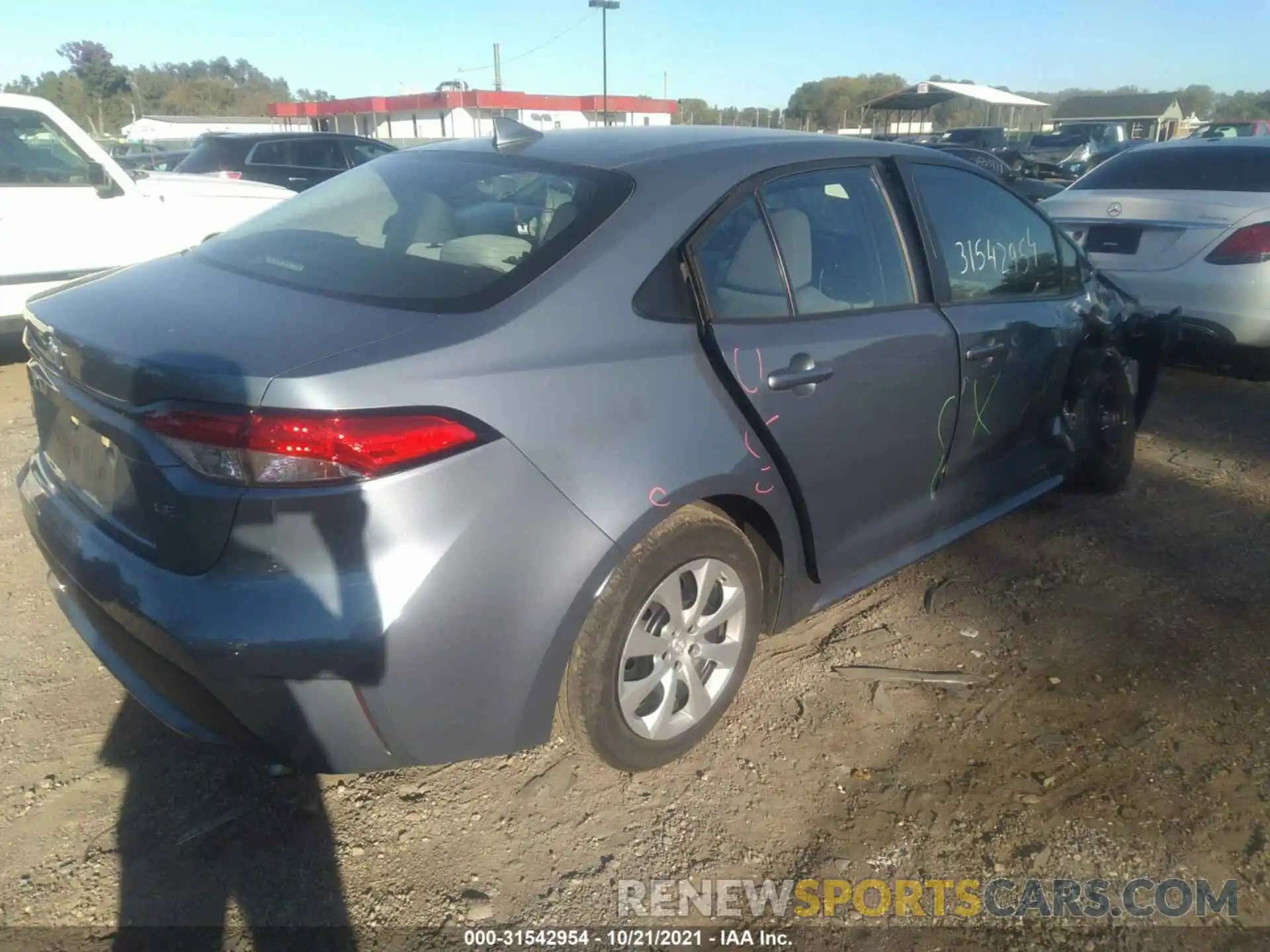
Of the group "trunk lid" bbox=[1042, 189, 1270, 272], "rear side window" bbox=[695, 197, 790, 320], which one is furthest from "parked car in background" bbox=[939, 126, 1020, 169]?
"rear side window" bbox=[695, 197, 790, 320]

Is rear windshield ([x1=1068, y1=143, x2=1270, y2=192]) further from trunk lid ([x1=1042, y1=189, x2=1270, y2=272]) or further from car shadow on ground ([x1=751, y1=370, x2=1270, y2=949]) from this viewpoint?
car shadow on ground ([x1=751, y1=370, x2=1270, y2=949])

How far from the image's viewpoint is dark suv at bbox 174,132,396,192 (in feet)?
34.4

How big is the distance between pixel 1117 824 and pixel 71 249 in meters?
6.60

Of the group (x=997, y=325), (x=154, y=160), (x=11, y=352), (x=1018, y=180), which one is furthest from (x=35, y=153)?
(x=154, y=160)

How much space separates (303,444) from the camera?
1.84 metres

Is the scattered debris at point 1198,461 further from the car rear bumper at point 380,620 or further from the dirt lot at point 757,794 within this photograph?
the car rear bumper at point 380,620

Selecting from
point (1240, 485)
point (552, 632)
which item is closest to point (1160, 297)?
point (1240, 485)

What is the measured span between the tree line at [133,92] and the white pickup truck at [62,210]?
37.7 metres

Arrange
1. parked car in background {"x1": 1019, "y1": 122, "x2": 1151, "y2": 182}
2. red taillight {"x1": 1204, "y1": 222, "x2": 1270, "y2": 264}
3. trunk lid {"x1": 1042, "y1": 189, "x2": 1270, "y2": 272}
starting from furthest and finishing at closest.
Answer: parked car in background {"x1": 1019, "y1": 122, "x2": 1151, "y2": 182} → trunk lid {"x1": 1042, "y1": 189, "x2": 1270, "y2": 272} → red taillight {"x1": 1204, "y1": 222, "x2": 1270, "y2": 264}

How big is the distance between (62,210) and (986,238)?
5.71 meters

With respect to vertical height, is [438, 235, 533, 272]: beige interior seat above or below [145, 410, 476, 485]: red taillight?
above

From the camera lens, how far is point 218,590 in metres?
1.93

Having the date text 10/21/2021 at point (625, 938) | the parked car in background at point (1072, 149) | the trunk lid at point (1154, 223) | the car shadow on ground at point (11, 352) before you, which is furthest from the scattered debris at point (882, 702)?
the parked car in background at point (1072, 149)

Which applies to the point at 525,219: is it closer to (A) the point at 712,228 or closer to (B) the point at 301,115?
(A) the point at 712,228
